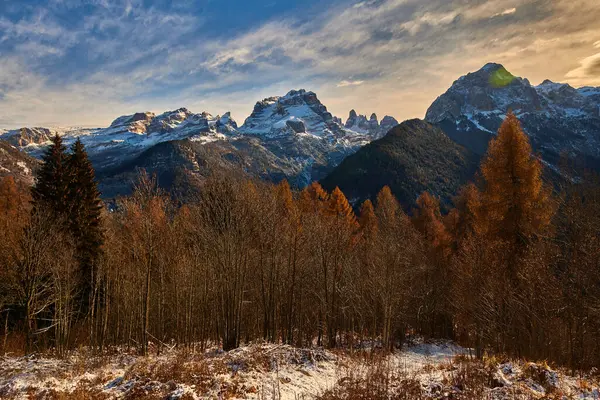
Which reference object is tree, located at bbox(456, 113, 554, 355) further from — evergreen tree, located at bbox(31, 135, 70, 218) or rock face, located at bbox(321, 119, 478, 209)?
rock face, located at bbox(321, 119, 478, 209)

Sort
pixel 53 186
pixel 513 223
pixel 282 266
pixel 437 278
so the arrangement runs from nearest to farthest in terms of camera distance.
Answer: pixel 513 223 < pixel 53 186 < pixel 282 266 < pixel 437 278

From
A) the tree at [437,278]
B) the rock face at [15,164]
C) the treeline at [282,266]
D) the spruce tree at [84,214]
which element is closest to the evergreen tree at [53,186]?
the treeline at [282,266]

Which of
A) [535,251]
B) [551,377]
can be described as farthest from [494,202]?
[551,377]

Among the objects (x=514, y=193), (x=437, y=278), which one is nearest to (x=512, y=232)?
(x=514, y=193)

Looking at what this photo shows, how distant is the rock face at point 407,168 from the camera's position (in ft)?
377

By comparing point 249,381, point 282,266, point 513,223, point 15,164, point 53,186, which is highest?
point 15,164

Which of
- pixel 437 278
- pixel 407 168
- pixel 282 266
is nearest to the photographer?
pixel 282 266

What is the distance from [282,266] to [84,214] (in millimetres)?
14221

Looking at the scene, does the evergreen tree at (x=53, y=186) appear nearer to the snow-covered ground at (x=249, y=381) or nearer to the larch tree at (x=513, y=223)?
the snow-covered ground at (x=249, y=381)

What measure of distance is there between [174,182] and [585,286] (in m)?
194

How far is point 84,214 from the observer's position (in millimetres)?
23078

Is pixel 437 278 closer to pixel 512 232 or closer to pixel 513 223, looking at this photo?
pixel 512 232

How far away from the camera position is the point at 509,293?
57.7 feet

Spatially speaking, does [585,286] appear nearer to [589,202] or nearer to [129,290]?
[589,202]
